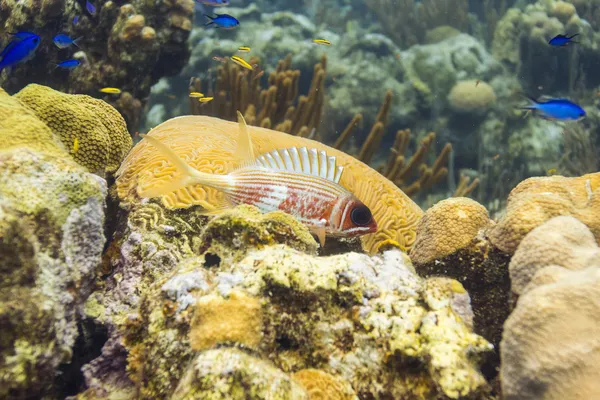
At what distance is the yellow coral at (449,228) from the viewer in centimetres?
202

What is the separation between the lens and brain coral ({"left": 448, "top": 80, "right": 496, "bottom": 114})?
400 inches

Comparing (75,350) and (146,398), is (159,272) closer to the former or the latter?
(75,350)

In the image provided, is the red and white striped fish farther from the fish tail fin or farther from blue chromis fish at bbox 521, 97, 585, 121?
blue chromis fish at bbox 521, 97, 585, 121

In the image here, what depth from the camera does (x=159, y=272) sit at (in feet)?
6.86

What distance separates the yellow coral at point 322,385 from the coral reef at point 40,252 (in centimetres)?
92

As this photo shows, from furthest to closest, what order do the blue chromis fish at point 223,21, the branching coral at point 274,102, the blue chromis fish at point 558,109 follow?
the branching coral at point 274,102
the blue chromis fish at point 223,21
the blue chromis fish at point 558,109

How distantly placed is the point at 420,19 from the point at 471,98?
5022 mm

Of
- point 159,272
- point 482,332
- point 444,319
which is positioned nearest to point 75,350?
point 159,272

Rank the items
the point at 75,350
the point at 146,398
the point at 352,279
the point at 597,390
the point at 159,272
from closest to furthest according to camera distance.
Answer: the point at 597,390 → the point at 146,398 → the point at 352,279 → the point at 75,350 → the point at 159,272

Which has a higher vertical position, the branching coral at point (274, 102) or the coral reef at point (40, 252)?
the coral reef at point (40, 252)

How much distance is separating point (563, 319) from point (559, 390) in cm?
21

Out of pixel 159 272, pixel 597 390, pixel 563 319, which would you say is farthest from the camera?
pixel 159 272

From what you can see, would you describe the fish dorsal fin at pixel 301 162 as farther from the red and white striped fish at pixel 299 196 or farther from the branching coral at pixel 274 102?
the branching coral at pixel 274 102

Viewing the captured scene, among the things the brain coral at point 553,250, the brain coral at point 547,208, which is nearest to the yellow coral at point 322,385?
the brain coral at point 553,250
